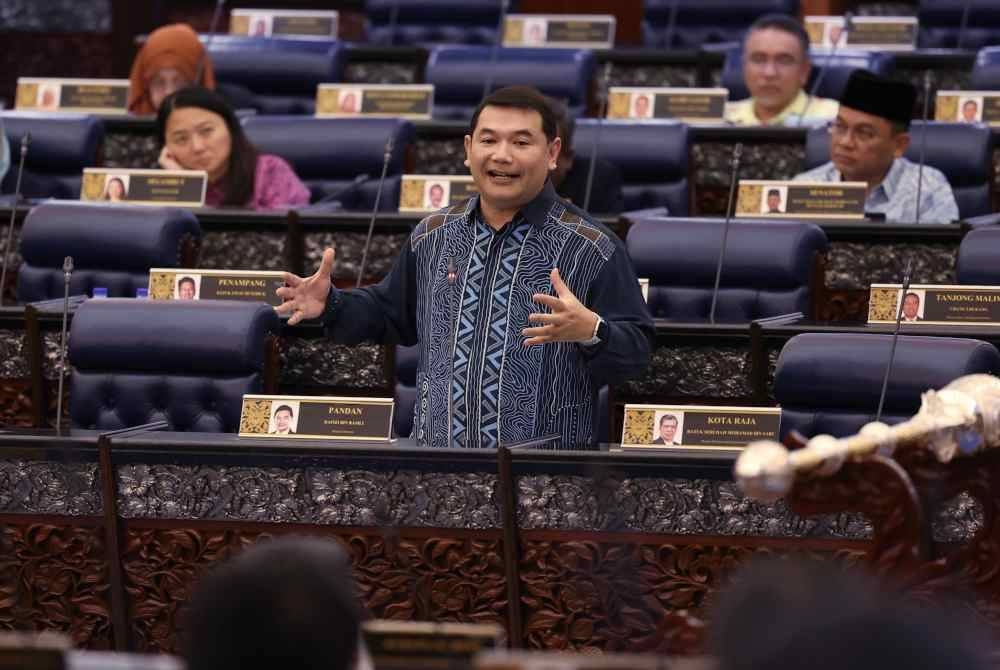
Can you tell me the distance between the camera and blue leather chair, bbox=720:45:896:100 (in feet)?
20.8

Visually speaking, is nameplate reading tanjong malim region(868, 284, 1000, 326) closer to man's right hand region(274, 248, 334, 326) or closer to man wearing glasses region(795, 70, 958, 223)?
man wearing glasses region(795, 70, 958, 223)

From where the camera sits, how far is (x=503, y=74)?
6375mm

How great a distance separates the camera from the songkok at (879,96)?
499 cm

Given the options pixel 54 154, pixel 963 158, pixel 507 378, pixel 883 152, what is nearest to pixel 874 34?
pixel 963 158

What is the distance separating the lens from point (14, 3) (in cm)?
834

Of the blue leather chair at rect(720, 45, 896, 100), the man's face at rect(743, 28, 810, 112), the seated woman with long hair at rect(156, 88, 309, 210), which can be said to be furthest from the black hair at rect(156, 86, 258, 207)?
the blue leather chair at rect(720, 45, 896, 100)

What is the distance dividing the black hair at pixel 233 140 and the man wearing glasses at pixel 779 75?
5.46ft

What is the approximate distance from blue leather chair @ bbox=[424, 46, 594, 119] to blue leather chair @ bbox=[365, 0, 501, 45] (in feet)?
3.26

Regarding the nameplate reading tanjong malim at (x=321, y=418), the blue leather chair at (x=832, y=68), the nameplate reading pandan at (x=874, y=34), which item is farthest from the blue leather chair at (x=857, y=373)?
the nameplate reading pandan at (x=874, y=34)

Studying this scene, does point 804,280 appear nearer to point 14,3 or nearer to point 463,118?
point 463,118

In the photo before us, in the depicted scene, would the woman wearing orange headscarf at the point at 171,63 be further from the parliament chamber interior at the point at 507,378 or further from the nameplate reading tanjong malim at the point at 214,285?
the nameplate reading tanjong malim at the point at 214,285

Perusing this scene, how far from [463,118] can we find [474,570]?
3.65 meters

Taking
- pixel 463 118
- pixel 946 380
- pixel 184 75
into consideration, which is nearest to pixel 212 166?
pixel 184 75

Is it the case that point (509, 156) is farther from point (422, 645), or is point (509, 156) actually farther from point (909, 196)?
point (909, 196)
